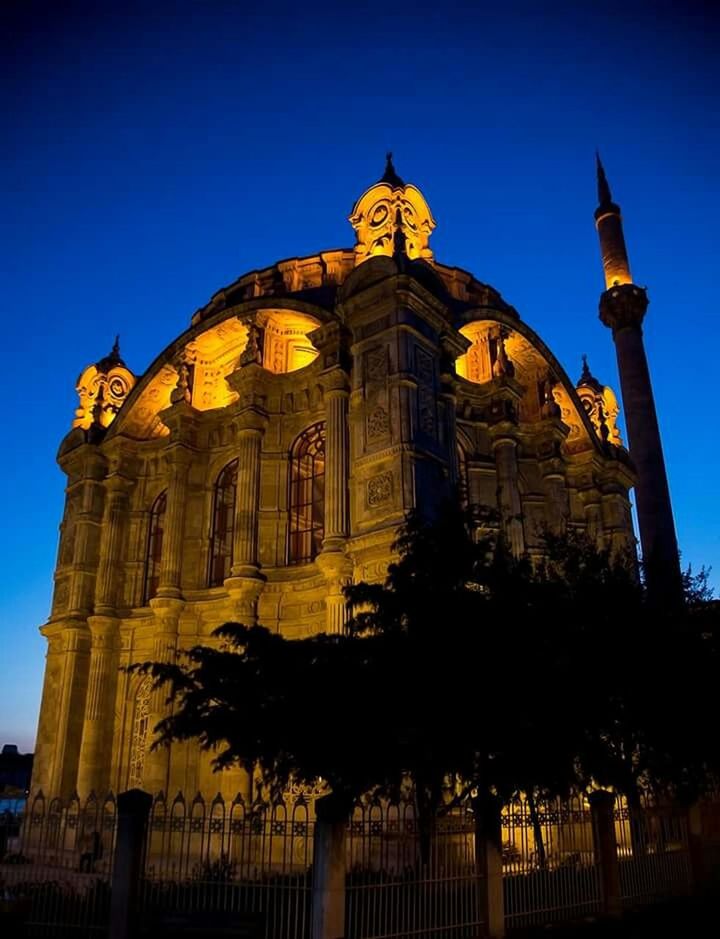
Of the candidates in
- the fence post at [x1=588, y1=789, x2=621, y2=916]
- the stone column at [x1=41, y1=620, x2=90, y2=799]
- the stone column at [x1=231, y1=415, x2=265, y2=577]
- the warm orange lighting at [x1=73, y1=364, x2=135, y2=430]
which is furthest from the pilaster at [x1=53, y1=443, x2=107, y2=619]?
the fence post at [x1=588, y1=789, x2=621, y2=916]

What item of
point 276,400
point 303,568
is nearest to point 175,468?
point 276,400

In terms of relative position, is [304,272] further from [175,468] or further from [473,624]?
[473,624]

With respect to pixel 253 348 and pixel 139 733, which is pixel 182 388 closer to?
pixel 253 348

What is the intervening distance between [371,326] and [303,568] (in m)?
5.96

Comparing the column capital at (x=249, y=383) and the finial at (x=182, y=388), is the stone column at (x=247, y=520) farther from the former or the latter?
the finial at (x=182, y=388)

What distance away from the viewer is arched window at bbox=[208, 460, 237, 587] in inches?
861

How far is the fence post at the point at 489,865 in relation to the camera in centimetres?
891

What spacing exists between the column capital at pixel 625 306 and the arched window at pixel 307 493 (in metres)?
13.7

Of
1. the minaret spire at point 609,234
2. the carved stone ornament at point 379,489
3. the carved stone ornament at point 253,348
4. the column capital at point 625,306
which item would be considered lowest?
the carved stone ornament at point 379,489

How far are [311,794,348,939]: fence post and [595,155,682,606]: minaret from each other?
16.6m

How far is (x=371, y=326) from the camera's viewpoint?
756 inches

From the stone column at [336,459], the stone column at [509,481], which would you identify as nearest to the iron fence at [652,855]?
the stone column at [336,459]

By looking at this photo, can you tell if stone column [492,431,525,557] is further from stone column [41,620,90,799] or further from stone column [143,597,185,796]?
stone column [41,620,90,799]

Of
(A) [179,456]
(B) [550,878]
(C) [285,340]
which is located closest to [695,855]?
(B) [550,878]
